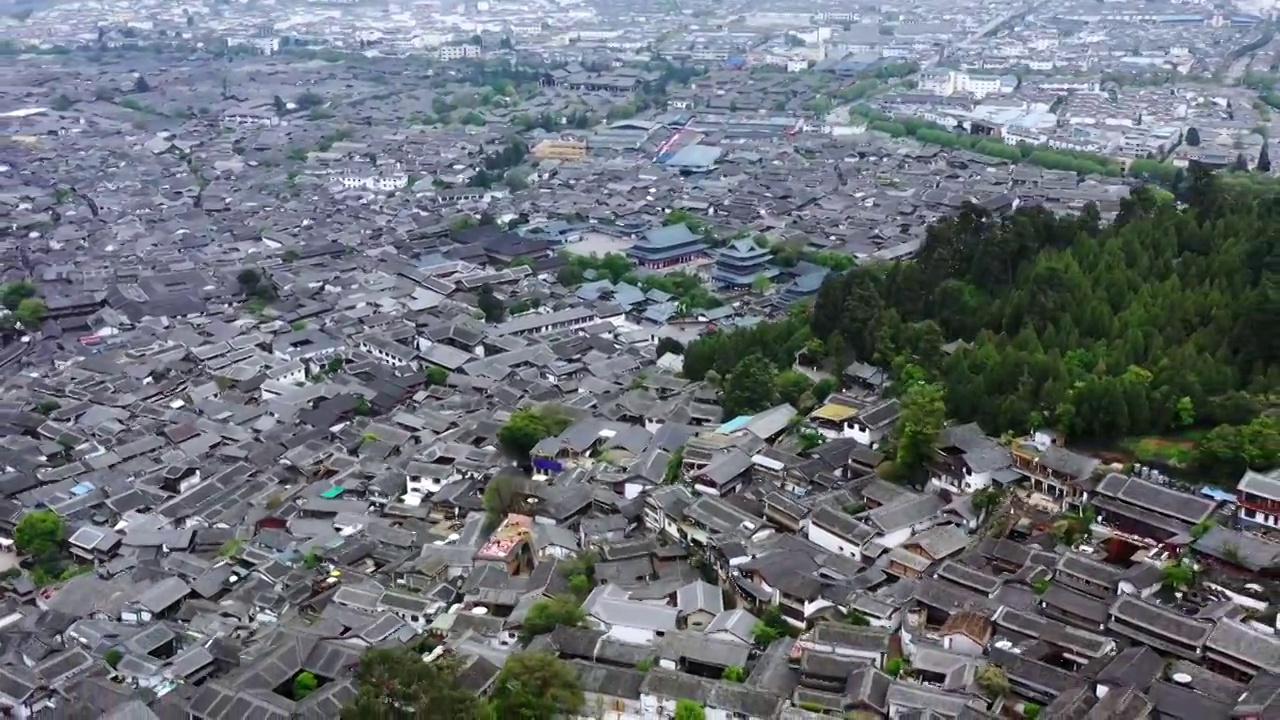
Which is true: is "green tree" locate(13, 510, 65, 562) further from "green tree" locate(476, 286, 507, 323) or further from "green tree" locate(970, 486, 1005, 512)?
"green tree" locate(970, 486, 1005, 512)

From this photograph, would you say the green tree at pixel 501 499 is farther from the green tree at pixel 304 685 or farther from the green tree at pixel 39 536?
the green tree at pixel 39 536

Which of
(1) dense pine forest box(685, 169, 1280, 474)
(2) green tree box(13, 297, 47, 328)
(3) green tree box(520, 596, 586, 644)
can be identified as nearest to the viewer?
(3) green tree box(520, 596, 586, 644)

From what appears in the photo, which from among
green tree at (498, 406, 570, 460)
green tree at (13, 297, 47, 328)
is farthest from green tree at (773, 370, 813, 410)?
green tree at (13, 297, 47, 328)

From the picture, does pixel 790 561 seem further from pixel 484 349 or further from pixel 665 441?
pixel 484 349

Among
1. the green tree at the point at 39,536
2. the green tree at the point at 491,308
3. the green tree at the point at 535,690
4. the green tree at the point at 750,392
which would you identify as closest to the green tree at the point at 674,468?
the green tree at the point at 750,392

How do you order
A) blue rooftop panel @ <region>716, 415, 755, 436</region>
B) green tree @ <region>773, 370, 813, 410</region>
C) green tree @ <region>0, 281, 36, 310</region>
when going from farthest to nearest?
green tree @ <region>0, 281, 36, 310</region>, green tree @ <region>773, 370, 813, 410</region>, blue rooftop panel @ <region>716, 415, 755, 436</region>

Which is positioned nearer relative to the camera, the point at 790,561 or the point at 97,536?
the point at 790,561

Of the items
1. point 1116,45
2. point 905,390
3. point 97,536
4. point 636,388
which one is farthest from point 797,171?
point 1116,45

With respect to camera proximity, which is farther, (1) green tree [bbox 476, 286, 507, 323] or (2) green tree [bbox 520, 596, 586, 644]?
(1) green tree [bbox 476, 286, 507, 323]
